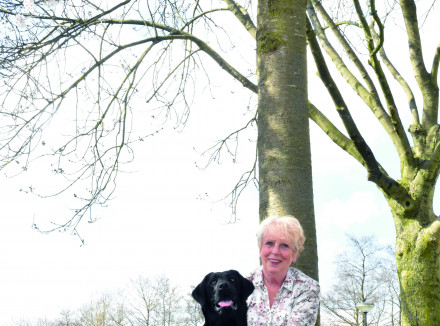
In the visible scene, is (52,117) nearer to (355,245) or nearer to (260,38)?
(260,38)

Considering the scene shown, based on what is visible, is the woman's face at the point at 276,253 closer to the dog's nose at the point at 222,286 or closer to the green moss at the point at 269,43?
the dog's nose at the point at 222,286

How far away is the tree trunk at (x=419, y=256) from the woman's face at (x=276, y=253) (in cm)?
499

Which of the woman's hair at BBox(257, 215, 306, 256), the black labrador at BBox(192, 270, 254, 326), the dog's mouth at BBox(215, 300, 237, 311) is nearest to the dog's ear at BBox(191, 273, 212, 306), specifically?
the black labrador at BBox(192, 270, 254, 326)

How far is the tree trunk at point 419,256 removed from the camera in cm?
741

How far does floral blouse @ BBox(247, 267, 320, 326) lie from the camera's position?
3.12m

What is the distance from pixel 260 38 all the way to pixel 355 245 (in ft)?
83.0

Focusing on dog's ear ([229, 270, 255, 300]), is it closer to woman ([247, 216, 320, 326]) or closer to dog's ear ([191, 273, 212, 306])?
woman ([247, 216, 320, 326])

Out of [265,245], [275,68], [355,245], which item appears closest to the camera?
[265,245]

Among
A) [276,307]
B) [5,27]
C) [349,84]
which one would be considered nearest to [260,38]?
[276,307]

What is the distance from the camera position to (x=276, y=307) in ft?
10.6

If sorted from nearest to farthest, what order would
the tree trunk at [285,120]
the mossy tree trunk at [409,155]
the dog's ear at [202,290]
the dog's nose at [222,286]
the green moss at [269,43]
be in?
the dog's nose at [222,286]
the dog's ear at [202,290]
the tree trunk at [285,120]
the green moss at [269,43]
the mossy tree trunk at [409,155]

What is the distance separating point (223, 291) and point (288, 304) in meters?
0.43

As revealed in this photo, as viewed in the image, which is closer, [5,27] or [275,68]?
[275,68]

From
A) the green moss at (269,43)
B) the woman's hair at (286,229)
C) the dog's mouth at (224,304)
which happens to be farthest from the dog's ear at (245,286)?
the green moss at (269,43)
